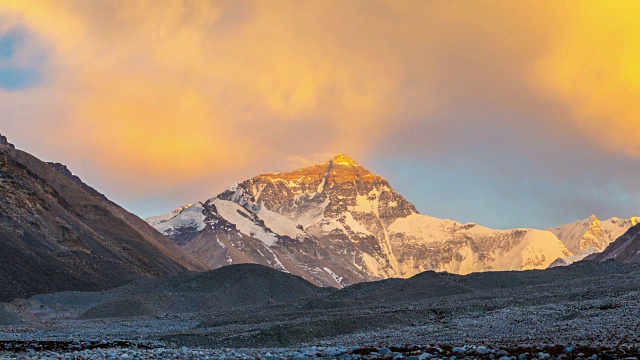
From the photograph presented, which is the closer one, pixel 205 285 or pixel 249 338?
pixel 249 338

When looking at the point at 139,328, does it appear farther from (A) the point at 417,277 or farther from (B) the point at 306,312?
(A) the point at 417,277

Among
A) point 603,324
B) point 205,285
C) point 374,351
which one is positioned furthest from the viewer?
point 205,285

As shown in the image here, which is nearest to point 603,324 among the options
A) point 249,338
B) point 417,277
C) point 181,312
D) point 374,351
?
point 374,351

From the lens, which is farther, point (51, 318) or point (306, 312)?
point (51, 318)

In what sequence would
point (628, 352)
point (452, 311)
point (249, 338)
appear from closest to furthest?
point (628, 352)
point (249, 338)
point (452, 311)

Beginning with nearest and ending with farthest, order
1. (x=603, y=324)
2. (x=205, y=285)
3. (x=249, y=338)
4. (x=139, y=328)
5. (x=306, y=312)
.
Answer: (x=603, y=324) < (x=249, y=338) < (x=139, y=328) < (x=306, y=312) < (x=205, y=285)

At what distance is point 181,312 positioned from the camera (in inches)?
4776

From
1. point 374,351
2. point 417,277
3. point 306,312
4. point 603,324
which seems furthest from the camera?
point 417,277

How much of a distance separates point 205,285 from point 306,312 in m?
50.1

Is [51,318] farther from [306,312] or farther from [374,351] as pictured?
[374,351]

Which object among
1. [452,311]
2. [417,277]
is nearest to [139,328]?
[452,311]

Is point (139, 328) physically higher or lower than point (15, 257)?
lower

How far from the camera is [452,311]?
80.1 meters

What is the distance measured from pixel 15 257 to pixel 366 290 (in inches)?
Result: 3086
